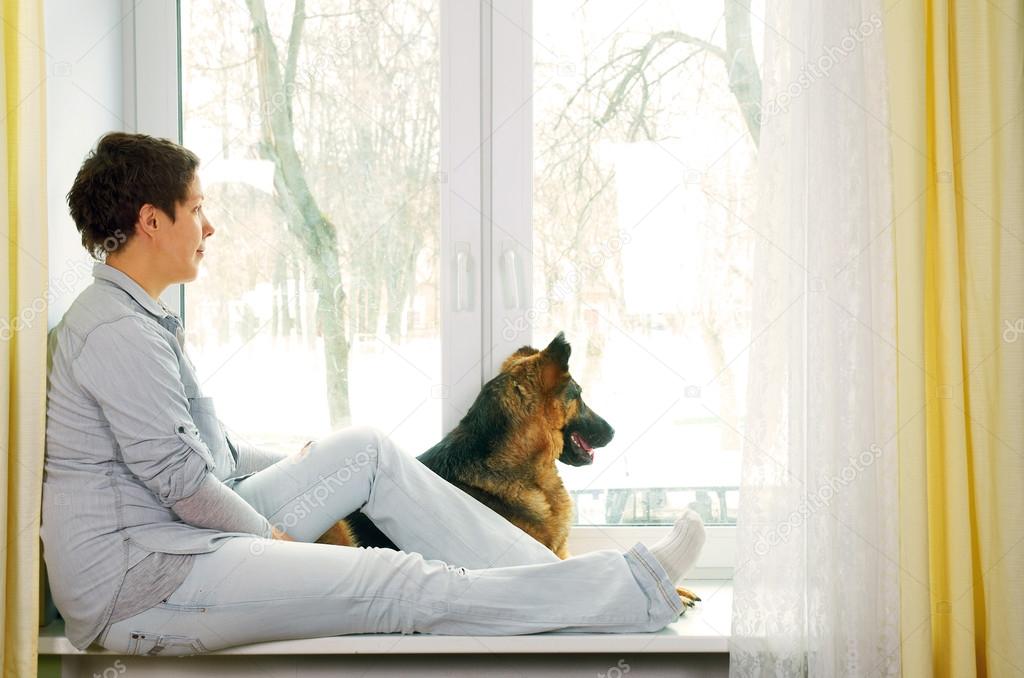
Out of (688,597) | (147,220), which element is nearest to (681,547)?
(688,597)

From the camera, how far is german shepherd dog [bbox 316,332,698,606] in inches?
71.7

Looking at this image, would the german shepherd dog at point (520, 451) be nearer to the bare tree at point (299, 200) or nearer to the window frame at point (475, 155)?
the window frame at point (475, 155)

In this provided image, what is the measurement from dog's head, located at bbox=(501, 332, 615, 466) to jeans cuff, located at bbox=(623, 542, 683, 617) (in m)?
0.36

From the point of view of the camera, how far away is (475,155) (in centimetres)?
200

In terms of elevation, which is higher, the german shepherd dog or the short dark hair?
the short dark hair

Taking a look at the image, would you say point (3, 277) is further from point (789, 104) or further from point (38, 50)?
point (789, 104)

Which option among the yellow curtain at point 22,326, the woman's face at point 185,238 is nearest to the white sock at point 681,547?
the woman's face at point 185,238

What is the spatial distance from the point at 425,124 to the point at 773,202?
2.81 feet

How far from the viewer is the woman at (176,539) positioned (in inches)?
56.8

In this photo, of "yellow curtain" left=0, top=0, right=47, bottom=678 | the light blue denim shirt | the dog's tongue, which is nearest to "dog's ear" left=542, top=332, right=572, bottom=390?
the dog's tongue

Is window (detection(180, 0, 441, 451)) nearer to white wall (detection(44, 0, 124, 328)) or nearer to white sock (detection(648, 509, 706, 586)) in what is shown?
white wall (detection(44, 0, 124, 328))

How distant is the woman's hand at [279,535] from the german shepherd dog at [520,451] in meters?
0.12

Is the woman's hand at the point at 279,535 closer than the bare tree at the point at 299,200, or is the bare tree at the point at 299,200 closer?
the woman's hand at the point at 279,535

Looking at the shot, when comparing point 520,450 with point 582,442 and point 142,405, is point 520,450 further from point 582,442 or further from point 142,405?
point 142,405
